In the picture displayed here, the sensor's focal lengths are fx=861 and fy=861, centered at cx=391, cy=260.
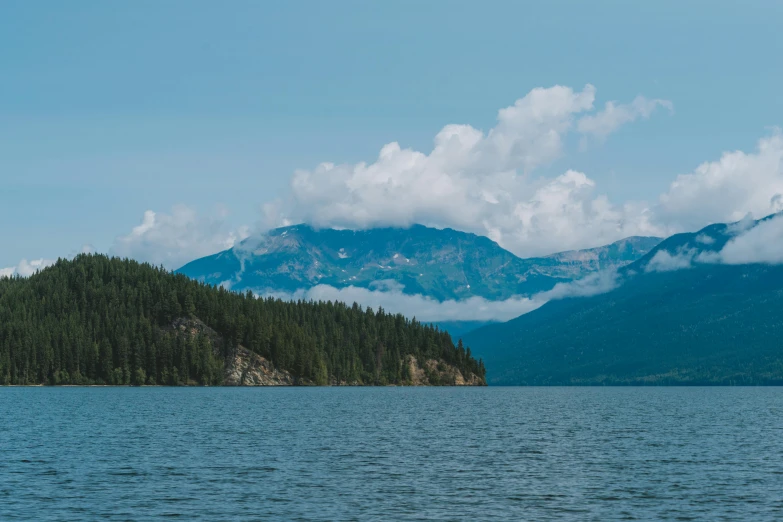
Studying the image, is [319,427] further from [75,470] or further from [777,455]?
[777,455]

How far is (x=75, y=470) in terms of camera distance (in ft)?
240

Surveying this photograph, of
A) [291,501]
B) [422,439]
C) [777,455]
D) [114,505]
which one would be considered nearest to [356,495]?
[291,501]

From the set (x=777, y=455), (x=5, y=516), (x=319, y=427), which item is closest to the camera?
(x=5, y=516)

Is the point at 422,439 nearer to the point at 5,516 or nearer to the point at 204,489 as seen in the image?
the point at 204,489

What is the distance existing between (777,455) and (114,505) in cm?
6577

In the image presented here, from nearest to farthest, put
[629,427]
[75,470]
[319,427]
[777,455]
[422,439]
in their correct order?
[75,470]
[777,455]
[422,439]
[319,427]
[629,427]

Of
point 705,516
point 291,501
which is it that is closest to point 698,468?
point 705,516

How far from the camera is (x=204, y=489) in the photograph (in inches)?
2509

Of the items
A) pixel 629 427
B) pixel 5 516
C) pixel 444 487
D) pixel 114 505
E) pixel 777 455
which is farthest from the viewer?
pixel 629 427

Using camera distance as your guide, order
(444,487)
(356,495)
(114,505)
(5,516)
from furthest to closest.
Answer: (444,487), (356,495), (114,505), (5,516)

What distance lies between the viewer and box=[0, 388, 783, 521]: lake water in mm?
56438

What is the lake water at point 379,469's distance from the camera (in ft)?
Answer: 185

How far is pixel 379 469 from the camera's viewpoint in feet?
248

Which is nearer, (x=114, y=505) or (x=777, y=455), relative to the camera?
(x=114, y=505)
